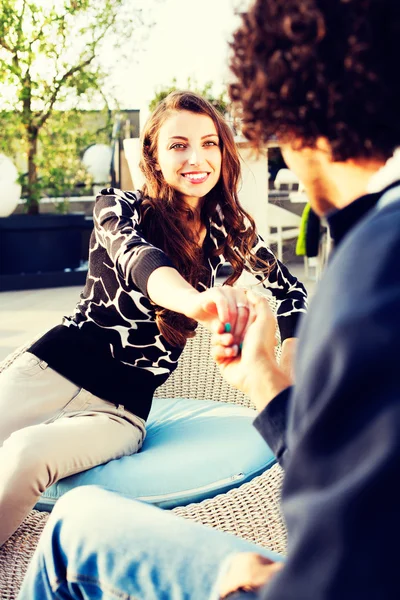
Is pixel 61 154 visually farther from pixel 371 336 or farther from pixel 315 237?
pixel 371 336

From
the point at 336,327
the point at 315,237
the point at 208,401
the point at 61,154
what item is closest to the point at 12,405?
the point at 208,401

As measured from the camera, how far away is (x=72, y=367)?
7.57 feet

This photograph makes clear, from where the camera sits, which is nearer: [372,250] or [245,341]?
[372,250]

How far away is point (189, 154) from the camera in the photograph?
237cm

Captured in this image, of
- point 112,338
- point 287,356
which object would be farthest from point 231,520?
point 112,338

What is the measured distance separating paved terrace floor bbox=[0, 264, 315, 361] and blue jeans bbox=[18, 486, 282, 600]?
400 centimetres

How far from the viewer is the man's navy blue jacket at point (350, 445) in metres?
0.62

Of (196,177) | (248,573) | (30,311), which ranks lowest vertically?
(30,311)

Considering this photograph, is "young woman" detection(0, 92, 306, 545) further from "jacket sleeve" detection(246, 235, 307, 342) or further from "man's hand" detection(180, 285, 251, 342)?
"man's hand" detection(180, 285, 251, 342)

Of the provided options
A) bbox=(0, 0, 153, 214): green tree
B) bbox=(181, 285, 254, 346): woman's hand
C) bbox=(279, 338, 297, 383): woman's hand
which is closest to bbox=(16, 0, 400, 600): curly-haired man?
bbox=(181, 285, 254, 346): woman's hand

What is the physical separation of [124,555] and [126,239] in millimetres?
1070

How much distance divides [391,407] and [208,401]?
219cm

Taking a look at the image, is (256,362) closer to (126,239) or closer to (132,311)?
(126,239)

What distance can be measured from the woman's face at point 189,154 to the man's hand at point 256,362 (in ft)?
3.47
